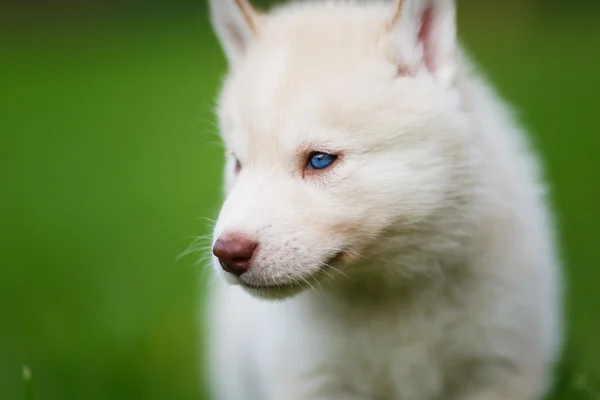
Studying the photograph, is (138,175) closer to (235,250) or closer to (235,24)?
(235,24)

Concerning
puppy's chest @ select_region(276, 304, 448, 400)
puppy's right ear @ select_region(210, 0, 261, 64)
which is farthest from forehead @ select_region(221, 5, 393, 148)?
puppy's chest @ select_region(276, 304, 448, 400)

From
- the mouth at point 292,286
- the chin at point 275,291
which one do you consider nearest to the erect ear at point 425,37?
the mouth at point 292,286

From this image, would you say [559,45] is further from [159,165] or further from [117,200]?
[117,200]

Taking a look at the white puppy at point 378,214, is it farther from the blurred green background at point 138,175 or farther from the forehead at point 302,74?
the blurred green background at point 138,175

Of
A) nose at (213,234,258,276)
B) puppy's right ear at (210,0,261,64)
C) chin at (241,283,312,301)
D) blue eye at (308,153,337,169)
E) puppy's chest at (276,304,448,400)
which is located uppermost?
puppy's right ear at (210,0,261,64)

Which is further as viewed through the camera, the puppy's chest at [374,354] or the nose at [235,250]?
the puppy's chest at [374,354]

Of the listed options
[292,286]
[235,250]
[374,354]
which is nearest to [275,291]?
[292,286]

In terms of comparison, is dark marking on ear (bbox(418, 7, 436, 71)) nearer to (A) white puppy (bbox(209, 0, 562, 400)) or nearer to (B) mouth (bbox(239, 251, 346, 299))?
(A) white puppy (bbox(209, 0, 562, 400))
